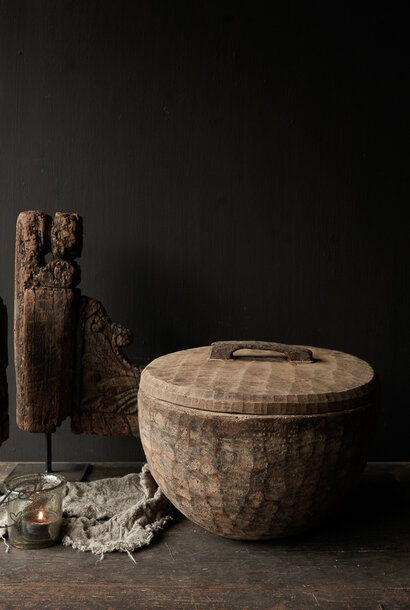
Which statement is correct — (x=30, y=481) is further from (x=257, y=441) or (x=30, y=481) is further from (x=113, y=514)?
(x=257, y=441)

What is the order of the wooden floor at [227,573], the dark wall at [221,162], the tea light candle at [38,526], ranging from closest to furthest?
the wooden floor at [227,573]
the tea light candle at [38,526]
the dark wall at [221,162]

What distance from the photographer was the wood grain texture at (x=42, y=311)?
1.39 m

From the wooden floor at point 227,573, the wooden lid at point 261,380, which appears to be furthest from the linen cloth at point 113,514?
the wooden lid at point 261,380

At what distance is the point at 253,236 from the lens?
167 cm

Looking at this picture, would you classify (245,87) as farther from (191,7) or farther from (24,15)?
(24,15)

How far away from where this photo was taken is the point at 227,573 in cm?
107

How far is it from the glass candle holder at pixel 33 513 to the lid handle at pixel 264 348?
1.50 ft

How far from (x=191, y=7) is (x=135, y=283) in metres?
0.84

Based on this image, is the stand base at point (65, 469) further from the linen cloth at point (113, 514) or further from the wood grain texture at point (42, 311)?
the wood grain texture at point (42, 311)

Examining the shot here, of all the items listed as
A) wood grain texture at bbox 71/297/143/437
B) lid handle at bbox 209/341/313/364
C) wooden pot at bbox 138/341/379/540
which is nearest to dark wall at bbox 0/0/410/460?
wood grain texture at bbox 71/297/143/437

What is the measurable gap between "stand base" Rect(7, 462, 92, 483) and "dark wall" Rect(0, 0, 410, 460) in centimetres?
11

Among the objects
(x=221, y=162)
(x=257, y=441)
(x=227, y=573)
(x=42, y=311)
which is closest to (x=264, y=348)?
(x=257, y=441)

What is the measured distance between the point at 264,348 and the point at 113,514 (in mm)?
534

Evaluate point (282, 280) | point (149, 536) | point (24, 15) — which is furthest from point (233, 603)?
point (24, 15)
